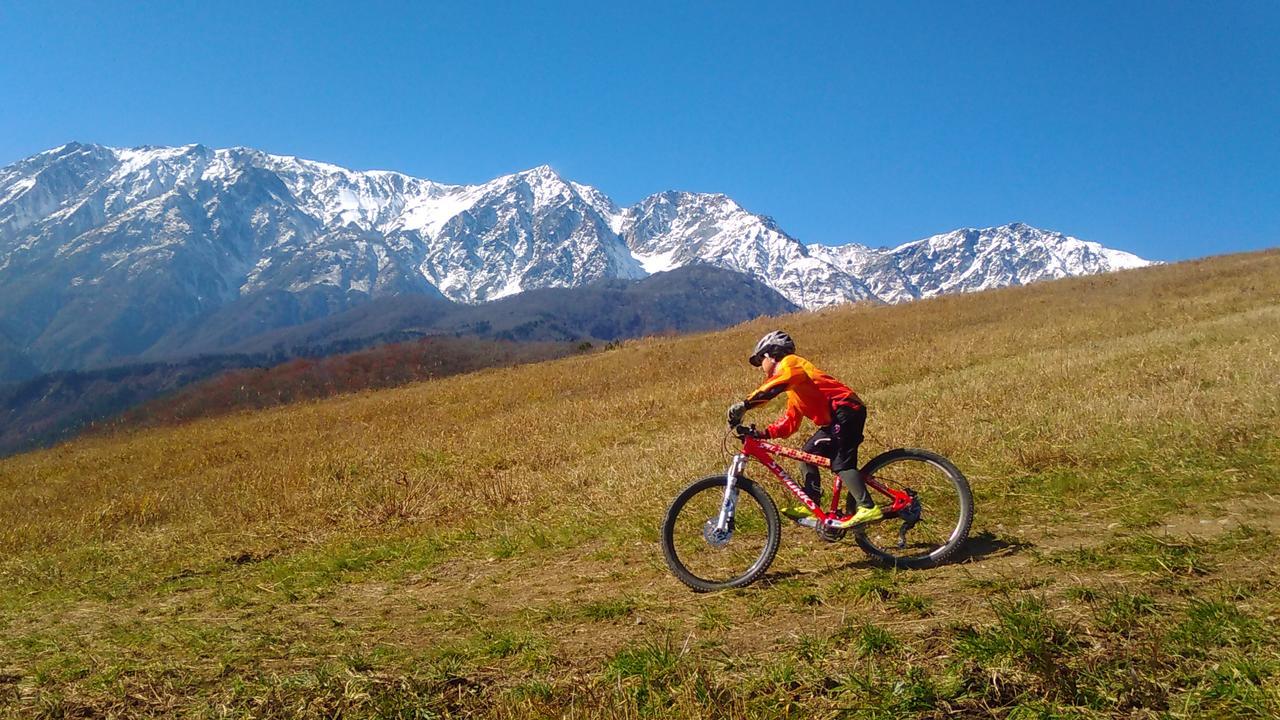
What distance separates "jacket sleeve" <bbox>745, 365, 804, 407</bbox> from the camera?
6688mm

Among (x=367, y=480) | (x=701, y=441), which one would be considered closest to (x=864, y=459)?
(x=701, y=441)

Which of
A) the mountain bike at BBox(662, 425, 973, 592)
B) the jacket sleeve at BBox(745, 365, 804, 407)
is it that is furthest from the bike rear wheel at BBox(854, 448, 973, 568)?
the jacket sleeve at BBox(745, 365, 804, 407)

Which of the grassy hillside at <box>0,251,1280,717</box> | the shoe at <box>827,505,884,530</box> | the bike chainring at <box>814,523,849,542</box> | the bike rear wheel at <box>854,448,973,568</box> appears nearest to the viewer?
the grassy hillside at <box>0,251,1280,717</box>

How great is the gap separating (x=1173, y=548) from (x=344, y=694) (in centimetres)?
663

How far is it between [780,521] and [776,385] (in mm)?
1346

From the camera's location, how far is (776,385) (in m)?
6.73

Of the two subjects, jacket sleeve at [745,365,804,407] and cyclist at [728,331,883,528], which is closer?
jacket sleeve at [745,365,804,407]

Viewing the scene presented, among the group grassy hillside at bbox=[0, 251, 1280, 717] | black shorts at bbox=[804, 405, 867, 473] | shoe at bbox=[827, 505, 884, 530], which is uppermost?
black shorts at bbox=[804, 405, 867, 473]

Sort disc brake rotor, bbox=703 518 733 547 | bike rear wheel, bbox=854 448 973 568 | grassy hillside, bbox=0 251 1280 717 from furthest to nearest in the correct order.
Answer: disc brake rotor, bbox=703 518 733 547
bike rear wheel, bbox=854 448 973 568
grassy hillside, bbox=0 251 1280 717

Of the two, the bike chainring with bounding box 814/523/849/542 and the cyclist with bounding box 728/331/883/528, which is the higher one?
the cyclist with bounding box 728/331/883/528

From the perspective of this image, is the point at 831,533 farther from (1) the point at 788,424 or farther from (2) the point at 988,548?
(2) the point at 988,548

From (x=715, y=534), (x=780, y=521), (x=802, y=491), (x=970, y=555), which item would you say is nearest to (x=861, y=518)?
(x=802, y=491)

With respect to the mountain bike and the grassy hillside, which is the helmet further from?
the grassy hillside

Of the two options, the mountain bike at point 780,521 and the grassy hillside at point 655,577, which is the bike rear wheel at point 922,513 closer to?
the mountain bike at point 780,521
